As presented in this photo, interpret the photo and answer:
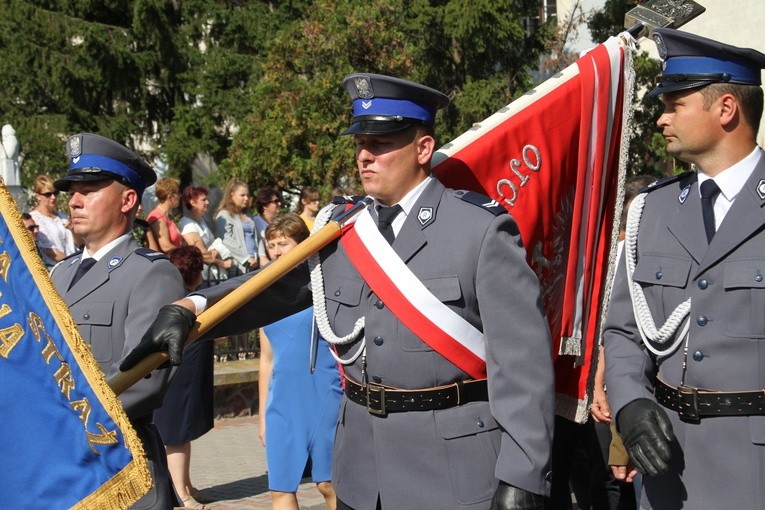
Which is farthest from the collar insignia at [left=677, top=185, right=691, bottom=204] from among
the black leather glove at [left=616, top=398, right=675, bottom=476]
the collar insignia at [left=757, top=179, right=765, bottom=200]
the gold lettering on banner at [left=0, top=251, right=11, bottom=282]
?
the gold lettering on banner at [left=0, top=251, right=11, bottom=282]

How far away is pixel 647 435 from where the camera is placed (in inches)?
152

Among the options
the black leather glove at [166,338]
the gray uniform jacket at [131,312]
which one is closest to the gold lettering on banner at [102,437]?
the black leather glove at [166,338]

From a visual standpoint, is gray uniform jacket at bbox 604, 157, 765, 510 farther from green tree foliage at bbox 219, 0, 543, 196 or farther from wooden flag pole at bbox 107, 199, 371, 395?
green tree foliage at bbox 219, 0, 543, 196

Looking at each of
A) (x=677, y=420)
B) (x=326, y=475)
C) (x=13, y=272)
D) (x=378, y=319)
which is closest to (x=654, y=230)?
(x=677, y=420)

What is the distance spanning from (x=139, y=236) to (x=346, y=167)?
6543mm

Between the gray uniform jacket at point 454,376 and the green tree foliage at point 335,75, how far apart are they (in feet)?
46.7

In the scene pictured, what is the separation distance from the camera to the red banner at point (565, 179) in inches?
194

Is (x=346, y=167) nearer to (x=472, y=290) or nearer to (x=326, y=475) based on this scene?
(x=326, y=475)

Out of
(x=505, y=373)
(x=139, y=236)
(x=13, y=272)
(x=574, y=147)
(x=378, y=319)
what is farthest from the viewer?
(x=139, y=236)

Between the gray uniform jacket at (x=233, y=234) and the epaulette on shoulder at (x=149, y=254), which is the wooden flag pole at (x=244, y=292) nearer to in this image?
the epaulette on shoulder at (x=149, y=254)

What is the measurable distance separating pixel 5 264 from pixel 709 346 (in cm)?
217

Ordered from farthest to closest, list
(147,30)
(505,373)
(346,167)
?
1. (147,30)
2. (346,167)
3. (505,373)

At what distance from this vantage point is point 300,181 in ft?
64.0

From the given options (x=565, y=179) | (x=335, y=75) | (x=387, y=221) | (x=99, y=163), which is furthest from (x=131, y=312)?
(x=335, y=75)
